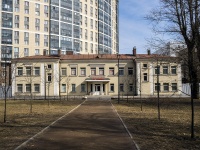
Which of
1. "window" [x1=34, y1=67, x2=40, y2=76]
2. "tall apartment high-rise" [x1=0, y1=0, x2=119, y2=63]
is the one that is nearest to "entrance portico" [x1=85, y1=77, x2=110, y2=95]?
"window" [x1=34, y1=67, x2=40, y2=76]

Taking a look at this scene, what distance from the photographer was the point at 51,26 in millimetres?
81375

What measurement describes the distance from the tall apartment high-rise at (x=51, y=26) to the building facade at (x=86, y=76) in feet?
45.6

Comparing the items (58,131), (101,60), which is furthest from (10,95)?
(58,131)

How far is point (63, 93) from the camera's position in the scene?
57344mm

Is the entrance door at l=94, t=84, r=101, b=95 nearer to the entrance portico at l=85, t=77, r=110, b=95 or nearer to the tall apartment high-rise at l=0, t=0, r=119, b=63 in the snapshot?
the entrance portico at l=85, t=77, r=110, b=95

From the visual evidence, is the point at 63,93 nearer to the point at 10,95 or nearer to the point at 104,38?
the point at 10,95

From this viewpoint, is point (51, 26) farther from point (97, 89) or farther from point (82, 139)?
point (82, 139)

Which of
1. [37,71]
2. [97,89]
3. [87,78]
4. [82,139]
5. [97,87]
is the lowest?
[82,139]

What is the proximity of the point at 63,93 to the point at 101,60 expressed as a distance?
10042mm

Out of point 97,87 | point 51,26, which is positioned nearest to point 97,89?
point 97,87

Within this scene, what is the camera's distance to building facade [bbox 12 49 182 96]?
2196 inches

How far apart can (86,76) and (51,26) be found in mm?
30116

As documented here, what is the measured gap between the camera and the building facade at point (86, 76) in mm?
55781

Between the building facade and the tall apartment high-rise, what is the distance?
13907 mm
